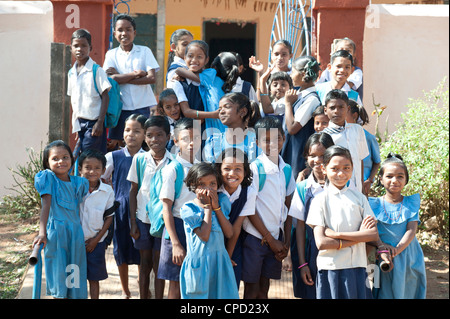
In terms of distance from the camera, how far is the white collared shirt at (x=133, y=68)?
16.8 ft

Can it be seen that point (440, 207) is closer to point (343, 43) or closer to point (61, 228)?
point (343, 43)

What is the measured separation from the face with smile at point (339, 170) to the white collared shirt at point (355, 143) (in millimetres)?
531

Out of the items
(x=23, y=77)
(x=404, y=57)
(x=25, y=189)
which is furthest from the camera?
(x=404, y=57)

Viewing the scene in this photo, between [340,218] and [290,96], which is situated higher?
[290,96]

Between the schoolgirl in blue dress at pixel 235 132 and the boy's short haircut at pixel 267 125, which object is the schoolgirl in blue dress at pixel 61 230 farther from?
the boy's short haircut at pixel 267 125

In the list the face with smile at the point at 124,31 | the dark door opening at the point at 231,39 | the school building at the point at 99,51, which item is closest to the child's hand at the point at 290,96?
the face with smile at the point at 124,31

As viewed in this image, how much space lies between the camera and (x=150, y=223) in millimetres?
3854

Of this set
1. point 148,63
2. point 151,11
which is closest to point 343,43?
point 148,63

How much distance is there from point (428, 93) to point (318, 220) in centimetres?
387

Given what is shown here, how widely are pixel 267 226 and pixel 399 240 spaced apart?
786 mm

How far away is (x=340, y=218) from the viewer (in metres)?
3.38

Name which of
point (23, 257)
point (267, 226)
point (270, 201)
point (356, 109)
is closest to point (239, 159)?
point (270, 201)

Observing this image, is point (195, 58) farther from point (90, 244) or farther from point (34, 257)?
point (34, 257)

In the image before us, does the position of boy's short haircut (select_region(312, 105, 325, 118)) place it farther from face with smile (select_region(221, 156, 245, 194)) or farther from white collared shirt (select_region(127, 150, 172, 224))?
white collared shirt (select_region(127, 150, 172, 224))
